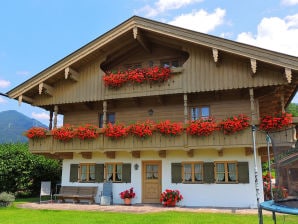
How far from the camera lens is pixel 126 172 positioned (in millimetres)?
15445

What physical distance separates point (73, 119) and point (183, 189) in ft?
26.2

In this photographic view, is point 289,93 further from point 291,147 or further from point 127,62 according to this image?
point 291,147

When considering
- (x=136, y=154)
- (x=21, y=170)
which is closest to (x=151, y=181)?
(x=136, y=154)

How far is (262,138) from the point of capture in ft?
41.0

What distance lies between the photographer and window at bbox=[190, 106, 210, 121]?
15.1 metres

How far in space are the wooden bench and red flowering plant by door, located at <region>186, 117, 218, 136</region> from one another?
626 centimetres

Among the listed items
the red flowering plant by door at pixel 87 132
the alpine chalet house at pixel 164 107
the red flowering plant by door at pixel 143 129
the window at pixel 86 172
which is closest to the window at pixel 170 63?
the alpine chalet house at pixel 164 107

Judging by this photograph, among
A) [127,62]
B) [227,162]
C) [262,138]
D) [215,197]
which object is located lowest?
[215,197]

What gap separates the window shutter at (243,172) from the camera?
44.2 feet

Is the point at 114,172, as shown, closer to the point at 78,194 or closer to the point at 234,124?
the point at 78,194

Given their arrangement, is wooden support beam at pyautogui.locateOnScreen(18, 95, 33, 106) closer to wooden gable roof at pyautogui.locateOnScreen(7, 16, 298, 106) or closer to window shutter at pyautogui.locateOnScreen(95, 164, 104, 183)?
wooden gable roof at pyautogui.locateOnScreen(7, 16, 298, 106)

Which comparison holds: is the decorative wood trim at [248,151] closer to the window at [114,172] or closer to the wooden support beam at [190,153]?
the wooden support beam at [190,153]

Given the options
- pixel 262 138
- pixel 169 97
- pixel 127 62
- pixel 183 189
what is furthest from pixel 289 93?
pixel 127 62

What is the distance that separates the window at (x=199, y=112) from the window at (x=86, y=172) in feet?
20.7
